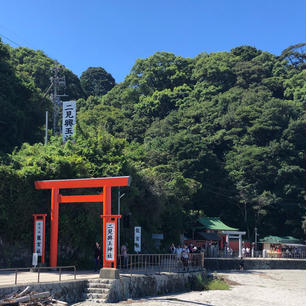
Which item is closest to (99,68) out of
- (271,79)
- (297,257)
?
(271,79)

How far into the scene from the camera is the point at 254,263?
3597 cm

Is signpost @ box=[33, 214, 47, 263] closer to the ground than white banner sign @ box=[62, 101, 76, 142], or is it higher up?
closer to the ground

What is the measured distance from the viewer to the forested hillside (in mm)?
20516

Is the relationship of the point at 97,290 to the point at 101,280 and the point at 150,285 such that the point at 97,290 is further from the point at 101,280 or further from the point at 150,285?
the point at 150,285

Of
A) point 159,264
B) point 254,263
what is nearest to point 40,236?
point 159,264

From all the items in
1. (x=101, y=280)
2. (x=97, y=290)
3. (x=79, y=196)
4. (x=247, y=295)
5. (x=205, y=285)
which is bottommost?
(x=247, y=295)

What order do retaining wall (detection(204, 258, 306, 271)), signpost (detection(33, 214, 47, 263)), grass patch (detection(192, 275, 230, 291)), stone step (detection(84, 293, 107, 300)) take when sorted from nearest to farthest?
stone step (detection(84, 293, 107, 300)), signpost (detection(33, 214, 47, 263)), grass patch (detection(192, 275, 230, 291)), retaining wall (detection(204, 258, 306, 271))

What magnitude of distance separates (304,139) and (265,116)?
6062mm

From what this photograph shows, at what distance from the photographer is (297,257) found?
41.9 meters

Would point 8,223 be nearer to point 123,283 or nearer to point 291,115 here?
point 123,283

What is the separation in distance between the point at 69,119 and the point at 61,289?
16.1 meters

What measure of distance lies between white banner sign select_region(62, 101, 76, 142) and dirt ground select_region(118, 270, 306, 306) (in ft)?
45.7

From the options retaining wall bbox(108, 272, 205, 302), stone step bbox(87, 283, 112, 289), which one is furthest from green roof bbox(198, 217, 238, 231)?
stone step bbox(87, 283, 112, 289)

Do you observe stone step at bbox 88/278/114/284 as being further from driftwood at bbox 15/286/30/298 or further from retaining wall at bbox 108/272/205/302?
driftwood at bbox 15/286/30/298
